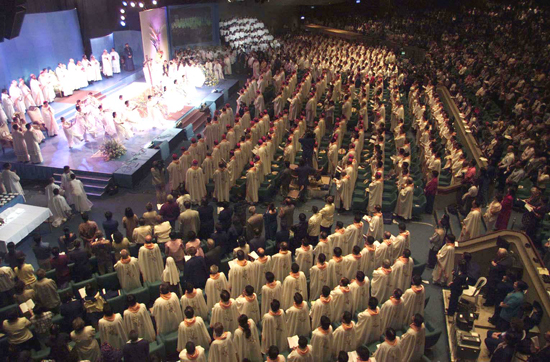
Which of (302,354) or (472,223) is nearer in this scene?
(302,354)

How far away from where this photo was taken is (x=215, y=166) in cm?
1402

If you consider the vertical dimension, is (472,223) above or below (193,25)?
below

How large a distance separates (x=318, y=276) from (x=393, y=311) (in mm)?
1471

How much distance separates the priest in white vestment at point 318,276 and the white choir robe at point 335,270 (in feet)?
0.33

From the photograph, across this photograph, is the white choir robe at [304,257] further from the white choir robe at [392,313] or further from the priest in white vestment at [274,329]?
the white choir robe at [392,313]

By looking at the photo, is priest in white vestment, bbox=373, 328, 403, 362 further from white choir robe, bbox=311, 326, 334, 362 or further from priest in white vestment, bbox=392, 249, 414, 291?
priest in white vestment, bbox=392, 249, 414, 291

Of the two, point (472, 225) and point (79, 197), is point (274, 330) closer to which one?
point (472, 225)

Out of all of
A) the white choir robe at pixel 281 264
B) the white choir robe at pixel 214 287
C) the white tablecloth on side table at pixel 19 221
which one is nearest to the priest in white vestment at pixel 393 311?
the white choir robe at pixel 281 264

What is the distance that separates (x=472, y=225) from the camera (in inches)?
403

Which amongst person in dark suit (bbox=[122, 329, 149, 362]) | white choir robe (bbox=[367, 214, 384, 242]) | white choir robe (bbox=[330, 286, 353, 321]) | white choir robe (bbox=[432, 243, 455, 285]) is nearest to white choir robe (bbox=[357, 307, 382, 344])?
white choir robe (bbox=[330, 286, 353, 321])

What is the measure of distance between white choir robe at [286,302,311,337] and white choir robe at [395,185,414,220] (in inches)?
215

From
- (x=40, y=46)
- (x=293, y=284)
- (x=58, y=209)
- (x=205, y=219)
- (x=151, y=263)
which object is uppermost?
(x=40, y=46)

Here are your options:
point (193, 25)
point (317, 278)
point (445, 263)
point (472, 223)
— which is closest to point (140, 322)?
point (317, 278)

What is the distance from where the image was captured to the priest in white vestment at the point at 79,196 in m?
12.2
